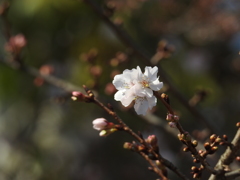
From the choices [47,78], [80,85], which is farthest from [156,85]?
[80,85]

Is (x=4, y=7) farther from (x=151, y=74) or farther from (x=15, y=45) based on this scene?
(x=151, y=74)

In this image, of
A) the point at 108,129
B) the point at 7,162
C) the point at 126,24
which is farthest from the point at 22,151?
the point at 108,129

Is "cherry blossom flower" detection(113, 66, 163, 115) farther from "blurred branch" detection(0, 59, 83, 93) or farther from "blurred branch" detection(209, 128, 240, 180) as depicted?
"blurred branch" detection(0, 59, 83, 93)

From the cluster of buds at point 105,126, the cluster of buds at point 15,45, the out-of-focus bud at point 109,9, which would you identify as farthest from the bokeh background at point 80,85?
the cluster of buds at point 105,126

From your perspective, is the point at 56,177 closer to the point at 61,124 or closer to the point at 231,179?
the point at 61,124

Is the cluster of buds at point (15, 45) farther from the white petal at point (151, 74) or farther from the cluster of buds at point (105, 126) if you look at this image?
the white petal at point (151, 74)
